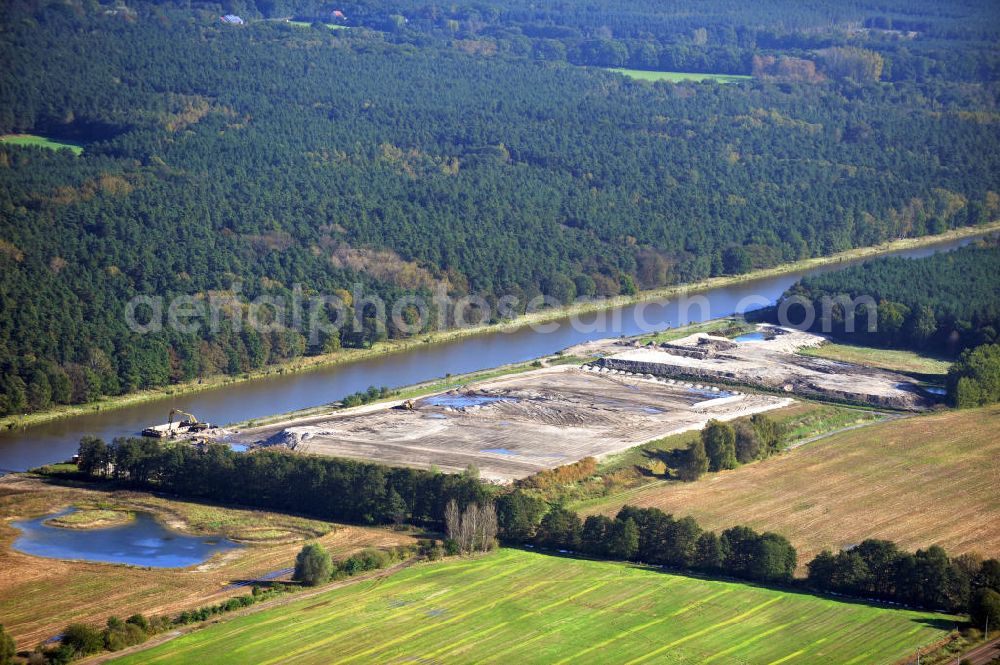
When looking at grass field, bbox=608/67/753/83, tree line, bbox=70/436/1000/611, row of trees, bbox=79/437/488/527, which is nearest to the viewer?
tree line, bbox=70/436/1000/611

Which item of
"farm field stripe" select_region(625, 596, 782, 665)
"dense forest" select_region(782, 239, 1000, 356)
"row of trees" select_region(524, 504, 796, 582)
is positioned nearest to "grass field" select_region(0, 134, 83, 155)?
"dense forest" select_region(782, 239, 1000, 356)

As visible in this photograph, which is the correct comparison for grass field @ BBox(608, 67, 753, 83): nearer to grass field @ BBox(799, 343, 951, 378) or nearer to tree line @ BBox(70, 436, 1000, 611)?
grass field @ BBox(799, 343, 951, 378)

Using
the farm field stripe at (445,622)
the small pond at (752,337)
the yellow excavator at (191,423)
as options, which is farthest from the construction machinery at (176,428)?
the small pond at (752,337)

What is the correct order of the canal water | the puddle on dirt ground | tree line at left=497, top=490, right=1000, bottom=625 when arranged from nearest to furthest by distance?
tree line at left=497, top=490, right=1000, bottom=625 < the canal water < the puddle on dirt ground

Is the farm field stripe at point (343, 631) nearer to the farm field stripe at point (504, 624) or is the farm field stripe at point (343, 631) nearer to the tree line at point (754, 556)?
the farm field stripe at point (504, 624)

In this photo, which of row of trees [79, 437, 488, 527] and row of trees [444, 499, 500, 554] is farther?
row of trees [79, 437, 488, 527]

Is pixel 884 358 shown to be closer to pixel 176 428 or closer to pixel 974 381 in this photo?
pixel 974 381
